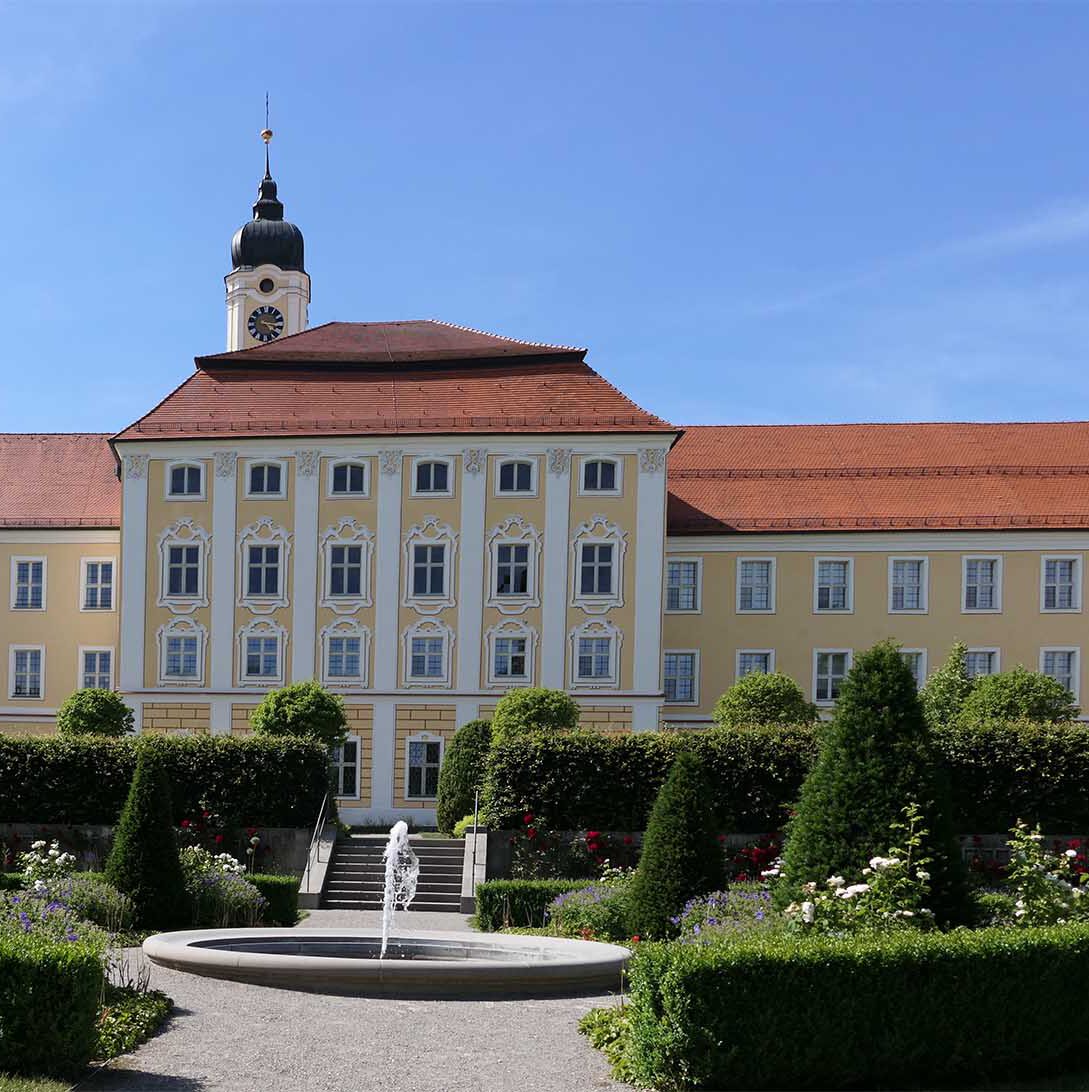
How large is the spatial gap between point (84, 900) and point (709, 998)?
422 inches

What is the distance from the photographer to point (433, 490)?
44.0 metres

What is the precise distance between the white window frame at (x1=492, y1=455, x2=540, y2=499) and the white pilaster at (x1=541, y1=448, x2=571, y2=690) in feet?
1.15

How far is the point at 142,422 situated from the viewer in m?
44.6

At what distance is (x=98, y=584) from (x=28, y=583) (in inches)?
80.8

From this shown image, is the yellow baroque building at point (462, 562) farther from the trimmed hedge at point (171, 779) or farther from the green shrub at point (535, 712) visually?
the trimmed hedge at point (171, 779)

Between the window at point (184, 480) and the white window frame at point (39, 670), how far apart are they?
7201 mm

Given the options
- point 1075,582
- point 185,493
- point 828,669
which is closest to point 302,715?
point 185,493

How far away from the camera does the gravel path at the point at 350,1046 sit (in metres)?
12.7

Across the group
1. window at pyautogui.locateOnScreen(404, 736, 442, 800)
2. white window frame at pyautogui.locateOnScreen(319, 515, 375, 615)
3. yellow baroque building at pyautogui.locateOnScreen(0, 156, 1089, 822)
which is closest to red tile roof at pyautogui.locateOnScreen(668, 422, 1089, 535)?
yellow baroque building at pyautogui.locateOnScreen(0, 156, 1089, 822)

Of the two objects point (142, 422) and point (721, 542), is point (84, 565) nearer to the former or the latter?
point (142, 422)

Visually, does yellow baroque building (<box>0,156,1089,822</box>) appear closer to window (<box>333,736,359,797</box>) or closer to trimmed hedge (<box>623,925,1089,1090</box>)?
window (<box>333,736,359,797</box>)

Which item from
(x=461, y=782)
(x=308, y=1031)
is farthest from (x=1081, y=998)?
(x=461, y=782)

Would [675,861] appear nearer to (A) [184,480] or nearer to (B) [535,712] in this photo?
(B) [535,712]

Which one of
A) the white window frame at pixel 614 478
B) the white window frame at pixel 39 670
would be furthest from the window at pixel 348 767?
the white window frame at pixel 39 670
